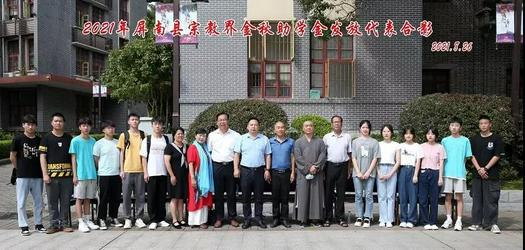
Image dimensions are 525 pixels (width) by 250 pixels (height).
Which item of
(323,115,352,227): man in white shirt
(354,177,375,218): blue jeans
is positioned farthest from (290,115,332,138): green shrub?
(354,177,375,218): blue jeans

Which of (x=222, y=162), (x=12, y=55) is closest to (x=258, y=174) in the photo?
(x=222, y=162)

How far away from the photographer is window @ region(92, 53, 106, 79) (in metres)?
39.2

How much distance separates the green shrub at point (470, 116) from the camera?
11.3m

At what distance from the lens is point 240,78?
1705 cm

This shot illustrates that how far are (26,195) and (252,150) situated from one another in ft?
12.4

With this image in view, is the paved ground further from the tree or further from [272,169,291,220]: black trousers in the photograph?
the tree

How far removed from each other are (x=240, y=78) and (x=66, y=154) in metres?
9.11

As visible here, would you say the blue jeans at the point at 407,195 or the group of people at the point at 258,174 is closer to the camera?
the group of people at the point at 258,174

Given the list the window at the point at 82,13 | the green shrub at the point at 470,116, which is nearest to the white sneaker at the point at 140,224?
the green shrub at the point at 470,116

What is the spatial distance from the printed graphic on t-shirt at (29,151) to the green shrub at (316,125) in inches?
303

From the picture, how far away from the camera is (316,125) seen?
1546 centimetres

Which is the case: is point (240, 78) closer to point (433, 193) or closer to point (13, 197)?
point (13, 197)

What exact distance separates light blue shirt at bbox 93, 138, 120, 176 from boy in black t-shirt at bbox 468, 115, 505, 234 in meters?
6.02

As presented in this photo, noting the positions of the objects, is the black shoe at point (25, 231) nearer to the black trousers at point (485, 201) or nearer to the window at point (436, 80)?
the black trousers at point (485, 201)
